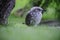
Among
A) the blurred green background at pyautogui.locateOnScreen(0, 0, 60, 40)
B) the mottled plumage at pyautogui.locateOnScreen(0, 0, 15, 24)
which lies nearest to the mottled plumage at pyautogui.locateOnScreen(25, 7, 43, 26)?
the blurred green background at pyautogui.locateOnScreen(0, 0, 60, 40)

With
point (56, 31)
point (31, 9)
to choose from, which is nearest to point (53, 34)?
point (56, 31)

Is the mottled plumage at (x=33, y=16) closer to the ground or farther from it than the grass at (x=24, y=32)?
farther from it

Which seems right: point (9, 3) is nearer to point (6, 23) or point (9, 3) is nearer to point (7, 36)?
point (6, 23)

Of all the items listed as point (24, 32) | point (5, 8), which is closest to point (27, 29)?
point (24, 32)

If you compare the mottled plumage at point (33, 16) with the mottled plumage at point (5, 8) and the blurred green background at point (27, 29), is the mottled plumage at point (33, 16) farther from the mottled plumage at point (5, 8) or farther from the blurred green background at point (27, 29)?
the mottled plumage at point (5, 8)

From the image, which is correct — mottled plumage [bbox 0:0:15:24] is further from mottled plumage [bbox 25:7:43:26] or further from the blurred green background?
mottled plumage [bbox 25:7:43:26]

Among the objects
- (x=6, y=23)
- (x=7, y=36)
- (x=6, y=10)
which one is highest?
(x=6, y=10)

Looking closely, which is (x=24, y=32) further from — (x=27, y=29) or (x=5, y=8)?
(x=5, y=8)

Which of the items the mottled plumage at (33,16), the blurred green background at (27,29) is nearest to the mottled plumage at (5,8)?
the blurred green background at (27,29)
